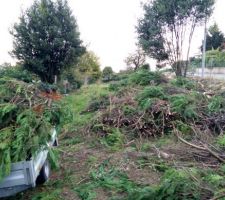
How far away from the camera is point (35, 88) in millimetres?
5668

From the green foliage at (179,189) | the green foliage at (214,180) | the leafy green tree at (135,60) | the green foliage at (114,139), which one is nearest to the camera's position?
the green foliage at (179,189)

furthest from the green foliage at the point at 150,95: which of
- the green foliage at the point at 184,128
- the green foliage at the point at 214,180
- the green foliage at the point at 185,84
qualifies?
the green foliage at the point at 214,180

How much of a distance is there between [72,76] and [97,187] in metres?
20.4

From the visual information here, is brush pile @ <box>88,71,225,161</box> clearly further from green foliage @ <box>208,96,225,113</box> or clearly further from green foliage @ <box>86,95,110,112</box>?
green foliage @ <box>86,95,110,112</box>

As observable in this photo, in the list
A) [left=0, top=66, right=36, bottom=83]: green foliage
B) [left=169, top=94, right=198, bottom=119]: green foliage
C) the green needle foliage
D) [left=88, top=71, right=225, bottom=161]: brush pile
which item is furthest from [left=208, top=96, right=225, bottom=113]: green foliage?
[left=0, top=66, right=36, bottom=83]: green foliage

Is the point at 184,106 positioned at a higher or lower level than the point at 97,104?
higher

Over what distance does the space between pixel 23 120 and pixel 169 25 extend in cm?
1894

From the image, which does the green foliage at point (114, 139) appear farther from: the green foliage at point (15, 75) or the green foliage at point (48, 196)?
the green foliage at point (15, 75)

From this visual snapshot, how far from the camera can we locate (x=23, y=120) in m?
4.39

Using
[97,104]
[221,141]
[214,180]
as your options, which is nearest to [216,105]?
[221,141]

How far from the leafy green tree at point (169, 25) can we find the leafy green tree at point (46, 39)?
498 cm

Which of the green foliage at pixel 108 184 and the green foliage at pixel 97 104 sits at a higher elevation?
the green foliage at pixel 97 104

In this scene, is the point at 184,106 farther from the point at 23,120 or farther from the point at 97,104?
Answer: the point at 23,120

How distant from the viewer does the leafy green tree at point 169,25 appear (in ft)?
68.5
